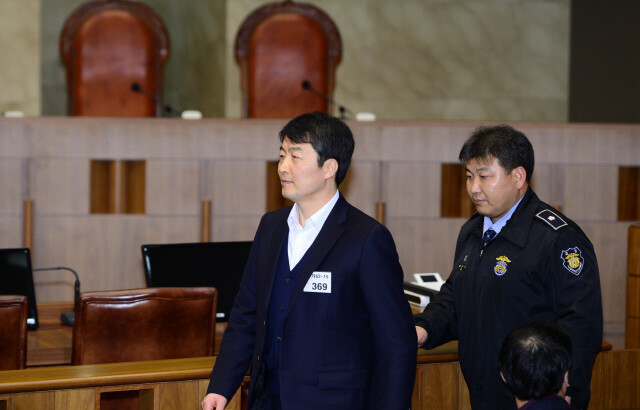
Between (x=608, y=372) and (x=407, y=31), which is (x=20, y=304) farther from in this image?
(x=407, y=31)

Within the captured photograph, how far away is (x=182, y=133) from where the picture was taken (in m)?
5.11

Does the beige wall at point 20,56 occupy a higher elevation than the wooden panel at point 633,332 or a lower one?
higher

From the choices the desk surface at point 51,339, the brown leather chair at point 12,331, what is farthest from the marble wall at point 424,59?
the brown leather chair at point 12,331

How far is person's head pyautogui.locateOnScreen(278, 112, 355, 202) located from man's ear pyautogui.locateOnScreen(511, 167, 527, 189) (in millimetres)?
481

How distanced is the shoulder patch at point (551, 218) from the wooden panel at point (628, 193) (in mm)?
3315

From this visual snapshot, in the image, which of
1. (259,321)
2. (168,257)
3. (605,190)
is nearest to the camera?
(259,321)

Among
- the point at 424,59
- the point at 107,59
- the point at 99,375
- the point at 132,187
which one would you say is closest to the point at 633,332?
the point at 99,375

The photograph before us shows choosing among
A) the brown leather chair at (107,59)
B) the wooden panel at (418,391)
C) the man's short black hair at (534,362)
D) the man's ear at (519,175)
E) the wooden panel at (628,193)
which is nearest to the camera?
the man's short black hair at (534,362)

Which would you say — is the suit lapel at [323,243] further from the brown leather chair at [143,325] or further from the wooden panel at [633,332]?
the wooden panel at [633,332]

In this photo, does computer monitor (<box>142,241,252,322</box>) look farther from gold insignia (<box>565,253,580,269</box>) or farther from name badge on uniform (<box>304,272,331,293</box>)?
gold insignia (<box>565,253,580,269</box>)

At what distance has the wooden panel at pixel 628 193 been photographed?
5121 millimetres

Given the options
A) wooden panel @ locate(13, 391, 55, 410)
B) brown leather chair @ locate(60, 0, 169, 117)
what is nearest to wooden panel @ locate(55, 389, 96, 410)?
wooden panel @ locate(13, 391, 55, 410)

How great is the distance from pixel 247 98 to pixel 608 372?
14.9 ft

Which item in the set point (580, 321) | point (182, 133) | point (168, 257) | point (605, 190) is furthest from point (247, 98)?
point (580, 321)
